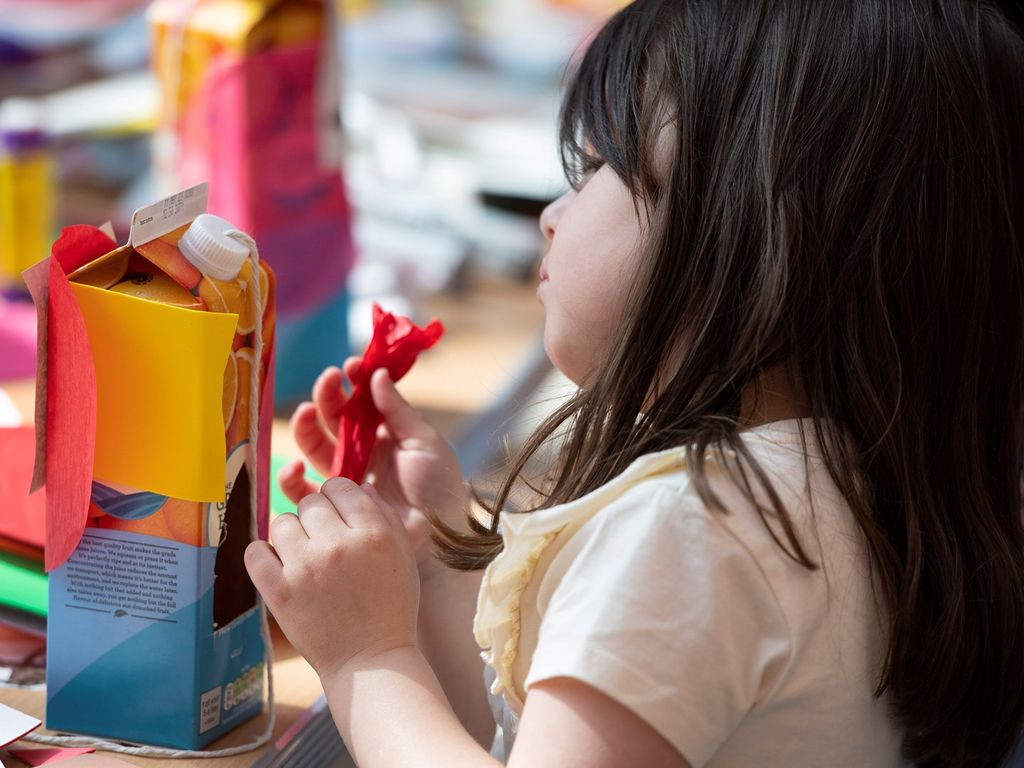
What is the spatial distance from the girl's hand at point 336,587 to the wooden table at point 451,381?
88 millimetres

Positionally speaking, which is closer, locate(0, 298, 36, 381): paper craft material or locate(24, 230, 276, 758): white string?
locate(24, 230, 276, 758): white string

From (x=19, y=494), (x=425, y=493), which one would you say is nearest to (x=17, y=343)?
(x=19, y=494)

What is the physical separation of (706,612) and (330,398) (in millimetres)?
383

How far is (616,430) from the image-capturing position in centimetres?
66

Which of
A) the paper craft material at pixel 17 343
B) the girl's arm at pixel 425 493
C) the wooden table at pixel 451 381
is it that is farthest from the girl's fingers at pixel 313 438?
the paper craft material at pixel 17 343

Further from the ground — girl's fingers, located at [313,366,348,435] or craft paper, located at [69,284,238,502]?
craft paper, located at [69,284,238,502]

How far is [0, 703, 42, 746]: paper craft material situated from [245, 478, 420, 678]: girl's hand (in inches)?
5.5

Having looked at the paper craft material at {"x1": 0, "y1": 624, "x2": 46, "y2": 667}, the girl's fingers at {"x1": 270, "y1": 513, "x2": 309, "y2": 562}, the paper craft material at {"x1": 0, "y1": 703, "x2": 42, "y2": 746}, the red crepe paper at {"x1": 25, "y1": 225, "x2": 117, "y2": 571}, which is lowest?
the paper craft material at {"x1": 0, "y1": 624, "x2": 46, "y2": 667}

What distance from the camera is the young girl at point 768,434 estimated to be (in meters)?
0.56

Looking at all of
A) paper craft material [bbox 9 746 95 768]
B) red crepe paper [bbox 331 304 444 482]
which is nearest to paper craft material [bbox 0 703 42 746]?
paper craft material [bbox 9 746 95 768]

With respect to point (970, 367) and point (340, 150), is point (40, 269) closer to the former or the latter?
point (970, 367)

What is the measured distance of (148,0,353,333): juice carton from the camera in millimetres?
1118

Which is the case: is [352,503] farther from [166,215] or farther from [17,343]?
[17,343]

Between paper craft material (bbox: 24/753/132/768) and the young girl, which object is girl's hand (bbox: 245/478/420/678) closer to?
the young girl
